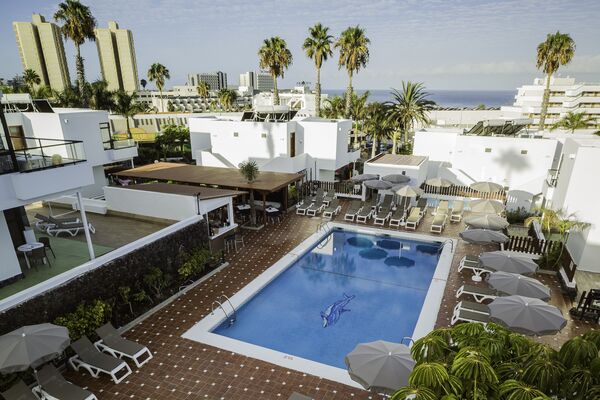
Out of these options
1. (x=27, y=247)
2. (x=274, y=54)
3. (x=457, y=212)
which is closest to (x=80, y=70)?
(x=274, y=54)

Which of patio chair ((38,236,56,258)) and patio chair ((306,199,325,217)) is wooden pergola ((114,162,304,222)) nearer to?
patio chair ((306,199,325,217))

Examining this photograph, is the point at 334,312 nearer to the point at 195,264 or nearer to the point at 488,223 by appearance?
the point at 195,264

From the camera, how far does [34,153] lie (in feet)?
31.1

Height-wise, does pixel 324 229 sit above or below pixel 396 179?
below

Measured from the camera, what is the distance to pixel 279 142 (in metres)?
25.6

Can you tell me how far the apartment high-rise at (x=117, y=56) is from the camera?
116188mm

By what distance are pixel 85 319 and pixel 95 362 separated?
1.51 metres

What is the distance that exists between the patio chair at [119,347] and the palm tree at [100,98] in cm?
3243

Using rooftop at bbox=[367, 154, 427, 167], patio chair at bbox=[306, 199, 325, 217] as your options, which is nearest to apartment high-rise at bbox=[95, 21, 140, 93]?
rooftop at bbox=[367, 154, 427, 167]

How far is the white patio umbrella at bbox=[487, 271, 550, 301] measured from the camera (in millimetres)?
10227

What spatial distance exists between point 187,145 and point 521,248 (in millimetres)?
31876

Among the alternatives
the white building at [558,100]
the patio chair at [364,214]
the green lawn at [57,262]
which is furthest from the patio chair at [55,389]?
the white building at [558,100]

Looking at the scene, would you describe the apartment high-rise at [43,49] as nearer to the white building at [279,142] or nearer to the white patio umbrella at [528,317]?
the white building at [279,142]

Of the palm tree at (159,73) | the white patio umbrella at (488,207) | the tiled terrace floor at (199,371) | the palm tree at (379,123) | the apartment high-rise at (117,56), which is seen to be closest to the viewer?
the tiled terrace floor at (199,371)
